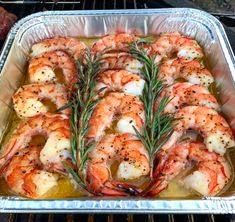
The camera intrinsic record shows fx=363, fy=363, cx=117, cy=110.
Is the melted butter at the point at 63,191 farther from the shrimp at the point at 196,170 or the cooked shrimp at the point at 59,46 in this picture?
the cooked shrimp at the point at 59,46

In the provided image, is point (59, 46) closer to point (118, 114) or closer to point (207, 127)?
point (118, 114)

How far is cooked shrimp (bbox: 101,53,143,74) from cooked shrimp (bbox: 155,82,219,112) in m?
0.39

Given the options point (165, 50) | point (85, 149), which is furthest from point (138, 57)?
point (85, 149)

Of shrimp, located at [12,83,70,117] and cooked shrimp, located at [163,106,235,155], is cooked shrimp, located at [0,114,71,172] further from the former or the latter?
cooked shrimp, located at [163,106,235,155]

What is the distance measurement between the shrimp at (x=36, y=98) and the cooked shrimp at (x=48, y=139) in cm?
11

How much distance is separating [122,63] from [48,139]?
41.8 inches

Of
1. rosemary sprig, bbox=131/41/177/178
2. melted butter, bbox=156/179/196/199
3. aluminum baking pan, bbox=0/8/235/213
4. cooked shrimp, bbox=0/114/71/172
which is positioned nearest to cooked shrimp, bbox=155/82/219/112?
rosemary sprig, bbox=131/41/177/178

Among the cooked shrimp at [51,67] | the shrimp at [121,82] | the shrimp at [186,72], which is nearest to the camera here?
the shrimp at [121,82]

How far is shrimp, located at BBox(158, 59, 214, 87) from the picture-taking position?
313 cm

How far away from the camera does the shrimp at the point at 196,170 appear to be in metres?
2.39

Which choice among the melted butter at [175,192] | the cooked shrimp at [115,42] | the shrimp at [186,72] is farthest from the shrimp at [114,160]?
the cooked shrimp at [115,42]

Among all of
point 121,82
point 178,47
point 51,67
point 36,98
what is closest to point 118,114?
point 121,82

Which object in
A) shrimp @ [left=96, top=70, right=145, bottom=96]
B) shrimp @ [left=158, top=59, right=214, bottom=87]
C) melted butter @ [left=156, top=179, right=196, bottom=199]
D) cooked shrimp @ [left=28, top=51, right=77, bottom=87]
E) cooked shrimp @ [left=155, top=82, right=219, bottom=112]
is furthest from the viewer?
cooked shrimp @ [left=28, top=51, right=77, bottom=87]

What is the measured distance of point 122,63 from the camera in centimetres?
328
